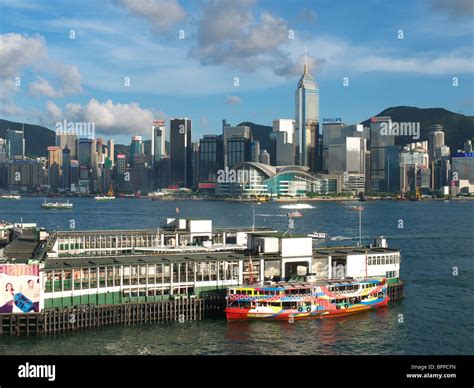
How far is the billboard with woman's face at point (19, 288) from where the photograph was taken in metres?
24.2

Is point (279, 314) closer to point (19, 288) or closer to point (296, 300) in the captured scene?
point (296, 300)

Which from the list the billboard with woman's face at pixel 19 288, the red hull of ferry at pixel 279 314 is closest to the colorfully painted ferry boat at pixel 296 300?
the red hull of ferry at pixel 279 314

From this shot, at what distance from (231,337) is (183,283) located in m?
4.56

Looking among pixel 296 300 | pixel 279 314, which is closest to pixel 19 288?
pixel 279 314

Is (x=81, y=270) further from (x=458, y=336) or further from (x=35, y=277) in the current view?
(x=458, y=336)

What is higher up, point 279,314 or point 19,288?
point 19,288

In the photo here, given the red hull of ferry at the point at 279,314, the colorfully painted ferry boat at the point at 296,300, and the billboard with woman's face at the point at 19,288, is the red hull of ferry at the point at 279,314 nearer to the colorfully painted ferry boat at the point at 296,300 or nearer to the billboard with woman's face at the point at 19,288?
the colorfully painted ferry boat at the point at 296,300

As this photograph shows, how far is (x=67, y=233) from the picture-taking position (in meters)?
41.8

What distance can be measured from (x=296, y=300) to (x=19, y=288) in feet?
42.8

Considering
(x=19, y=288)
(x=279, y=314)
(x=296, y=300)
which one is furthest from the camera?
(x=296, y=300)

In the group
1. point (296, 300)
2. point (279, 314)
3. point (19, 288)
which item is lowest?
point (279, 314)

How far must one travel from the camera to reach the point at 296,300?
92.5ft

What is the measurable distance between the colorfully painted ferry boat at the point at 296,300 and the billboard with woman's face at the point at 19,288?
8975mm
